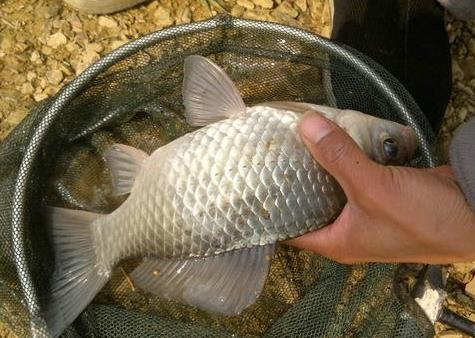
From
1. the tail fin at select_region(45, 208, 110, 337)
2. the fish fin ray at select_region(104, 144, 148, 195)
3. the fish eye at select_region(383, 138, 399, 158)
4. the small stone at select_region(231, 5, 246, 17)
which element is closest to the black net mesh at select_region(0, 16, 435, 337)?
the tail fin at select_region(45, 208, 110, 337)

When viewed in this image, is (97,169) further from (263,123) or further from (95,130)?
(263,123)

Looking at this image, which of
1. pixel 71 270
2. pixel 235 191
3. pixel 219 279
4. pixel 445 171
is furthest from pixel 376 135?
pixel 71 270

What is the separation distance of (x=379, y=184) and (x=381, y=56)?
0.86m

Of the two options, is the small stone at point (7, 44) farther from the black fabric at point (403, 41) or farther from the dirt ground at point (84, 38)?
the black fabric at point (403, 41)

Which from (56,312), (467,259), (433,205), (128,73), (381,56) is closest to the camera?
(433,205)

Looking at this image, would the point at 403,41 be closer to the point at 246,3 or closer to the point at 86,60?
A: the point at 246,3

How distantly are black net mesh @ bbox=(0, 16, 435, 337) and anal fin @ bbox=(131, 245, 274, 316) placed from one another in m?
0.27

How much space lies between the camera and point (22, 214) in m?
1.81

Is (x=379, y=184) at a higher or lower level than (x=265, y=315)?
higher

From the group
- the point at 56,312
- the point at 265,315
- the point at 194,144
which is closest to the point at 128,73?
the point at 194,144

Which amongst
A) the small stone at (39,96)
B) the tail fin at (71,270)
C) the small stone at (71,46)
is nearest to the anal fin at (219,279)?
the tail fin at (71,270)

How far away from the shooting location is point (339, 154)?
4.76 feet

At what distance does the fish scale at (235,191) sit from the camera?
1.52 m

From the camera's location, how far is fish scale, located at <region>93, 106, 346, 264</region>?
5.00ft
